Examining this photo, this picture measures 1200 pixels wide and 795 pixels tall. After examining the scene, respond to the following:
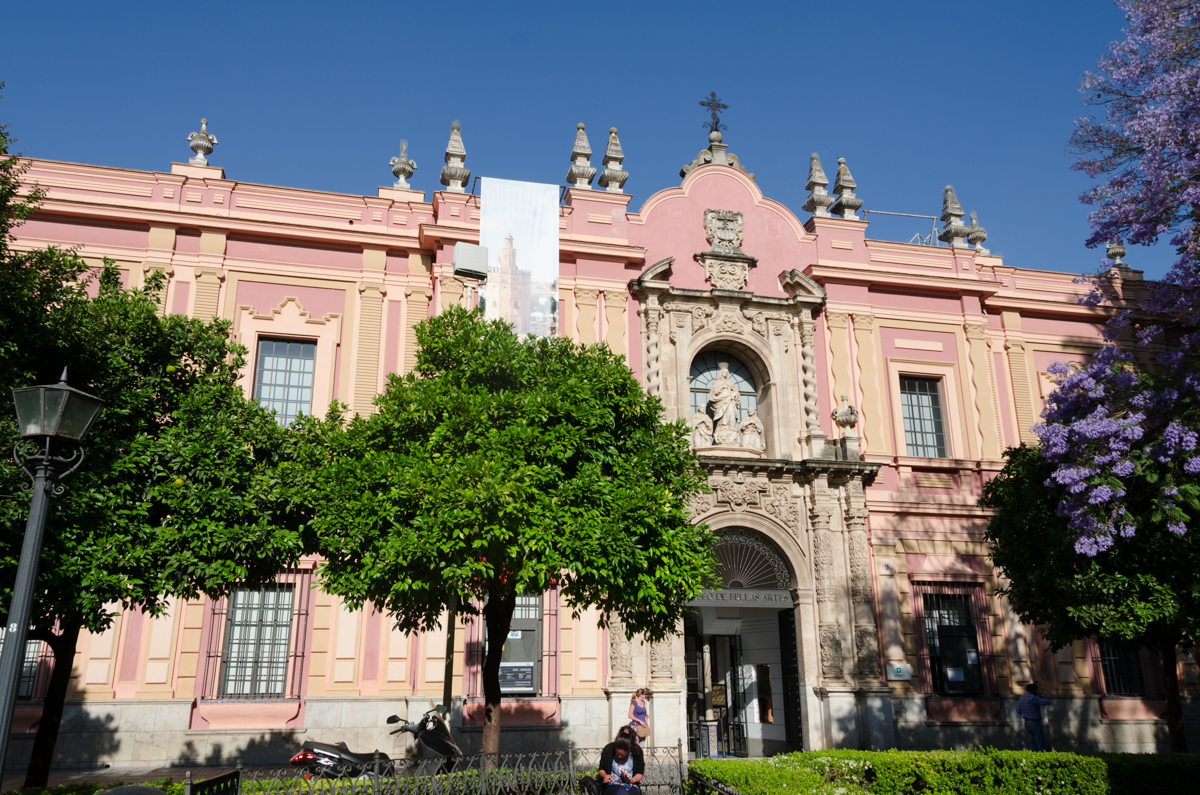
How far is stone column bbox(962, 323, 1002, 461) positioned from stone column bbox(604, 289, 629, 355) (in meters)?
8.00

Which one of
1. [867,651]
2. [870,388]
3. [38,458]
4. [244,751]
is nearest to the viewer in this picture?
[38,458]

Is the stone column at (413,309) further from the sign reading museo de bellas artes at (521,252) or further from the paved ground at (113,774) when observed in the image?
the paved ground at (113,774)

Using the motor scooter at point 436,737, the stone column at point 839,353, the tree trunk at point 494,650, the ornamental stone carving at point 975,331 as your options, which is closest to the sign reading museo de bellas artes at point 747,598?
the stone column at point 839,353

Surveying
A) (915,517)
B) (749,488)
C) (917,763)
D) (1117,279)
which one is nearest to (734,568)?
(749,488)

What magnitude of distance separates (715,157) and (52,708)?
16453 millimetres

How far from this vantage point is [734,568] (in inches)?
731

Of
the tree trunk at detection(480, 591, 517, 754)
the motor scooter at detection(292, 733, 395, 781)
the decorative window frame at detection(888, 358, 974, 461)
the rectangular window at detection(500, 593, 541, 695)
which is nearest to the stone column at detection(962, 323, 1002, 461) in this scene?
the decorative window frame at detection(888, 358, 974, 461)

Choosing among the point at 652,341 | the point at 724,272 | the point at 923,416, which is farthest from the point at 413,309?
the point at 923,416

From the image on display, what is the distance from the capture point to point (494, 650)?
11617 millimetres

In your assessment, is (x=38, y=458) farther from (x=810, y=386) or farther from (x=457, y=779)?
(x=810, y=386)

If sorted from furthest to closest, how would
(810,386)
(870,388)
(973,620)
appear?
(870,388), (810,386), (973,620)

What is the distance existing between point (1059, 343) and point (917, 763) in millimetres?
13345

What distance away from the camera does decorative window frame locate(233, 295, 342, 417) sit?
17266 mm

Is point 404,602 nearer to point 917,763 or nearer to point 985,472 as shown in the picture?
point 917,763
